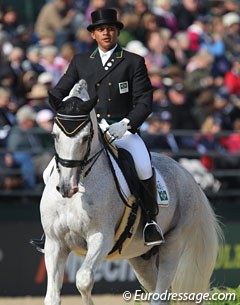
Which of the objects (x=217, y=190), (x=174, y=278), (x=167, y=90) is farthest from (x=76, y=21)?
(x=174, y=278)

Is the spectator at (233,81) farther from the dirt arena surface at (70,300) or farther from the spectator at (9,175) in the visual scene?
the dirt arena surface at (70,300)

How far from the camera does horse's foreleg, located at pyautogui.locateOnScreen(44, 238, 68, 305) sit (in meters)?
7.91

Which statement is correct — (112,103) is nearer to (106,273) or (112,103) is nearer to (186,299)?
(186,299)

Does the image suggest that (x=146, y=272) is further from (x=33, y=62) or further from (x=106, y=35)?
(x=33, y=62)

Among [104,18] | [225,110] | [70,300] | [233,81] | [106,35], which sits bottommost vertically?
[70,300]

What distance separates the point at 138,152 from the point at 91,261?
4.50 ft

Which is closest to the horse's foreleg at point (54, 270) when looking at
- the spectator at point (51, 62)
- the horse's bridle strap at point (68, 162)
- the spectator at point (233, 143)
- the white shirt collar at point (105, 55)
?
the horse's bridle strap at point (68, 162)

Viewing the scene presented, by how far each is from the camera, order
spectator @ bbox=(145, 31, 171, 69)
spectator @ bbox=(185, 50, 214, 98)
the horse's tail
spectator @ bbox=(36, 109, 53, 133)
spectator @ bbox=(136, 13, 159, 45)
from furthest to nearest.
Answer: spectator @ bbox=(136, 13, 159, 45) → spectator @ bbox=(145, 31, 171, 69) → spectator @ bbox=(185, 50, 214, 98) → spectator @ bbox=(36, 109, 53, 133) → the horse's tail

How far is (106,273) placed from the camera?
13953mm

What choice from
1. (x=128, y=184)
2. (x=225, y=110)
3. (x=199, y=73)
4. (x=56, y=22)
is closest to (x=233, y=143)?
(x=225, y=110)

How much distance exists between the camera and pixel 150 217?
886cm

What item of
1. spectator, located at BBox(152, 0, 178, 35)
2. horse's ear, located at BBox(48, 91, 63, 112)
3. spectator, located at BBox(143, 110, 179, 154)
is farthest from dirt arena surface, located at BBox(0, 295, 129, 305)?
spectator, located at BBox(152, 0, 178, 35)

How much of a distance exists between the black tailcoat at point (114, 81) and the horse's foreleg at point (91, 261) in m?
1.17

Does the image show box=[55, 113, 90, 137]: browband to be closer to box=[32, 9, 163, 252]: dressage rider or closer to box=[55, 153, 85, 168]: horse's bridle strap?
box=[55, 153, 85, 168]: horse's bridle strap
